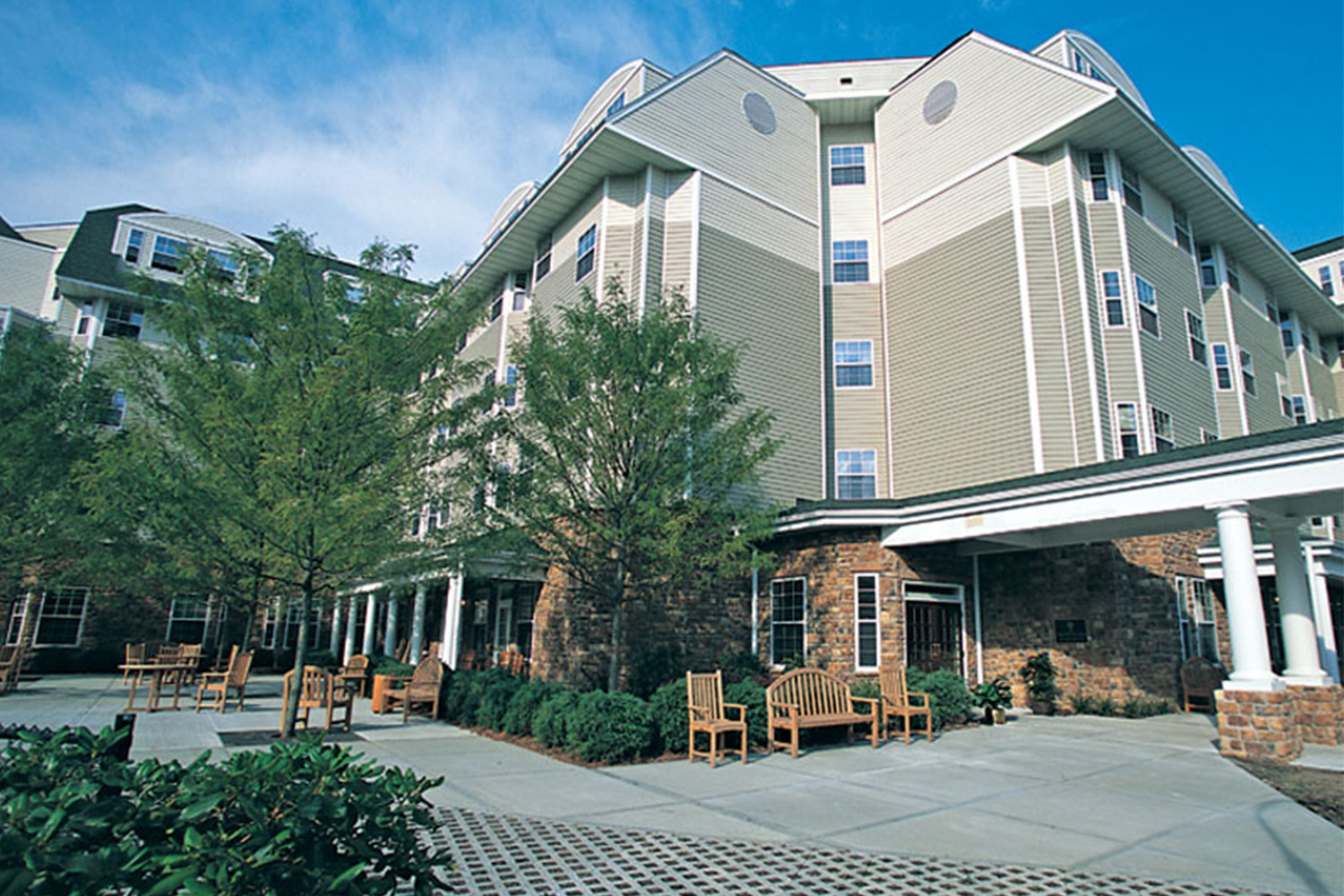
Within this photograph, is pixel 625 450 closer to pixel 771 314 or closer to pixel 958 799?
pixel 958 799

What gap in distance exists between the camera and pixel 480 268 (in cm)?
2256

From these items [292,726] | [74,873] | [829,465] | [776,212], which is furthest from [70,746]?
[776,212]

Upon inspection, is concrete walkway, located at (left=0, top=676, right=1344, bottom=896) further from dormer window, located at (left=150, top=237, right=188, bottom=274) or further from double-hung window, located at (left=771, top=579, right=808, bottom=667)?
dormer window, located at (left=150, top=237, right=188, bottom=274)

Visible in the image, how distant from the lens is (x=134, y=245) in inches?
1093

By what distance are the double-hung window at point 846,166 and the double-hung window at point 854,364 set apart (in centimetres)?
506

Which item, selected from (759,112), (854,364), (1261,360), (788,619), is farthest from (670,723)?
(1261,360)

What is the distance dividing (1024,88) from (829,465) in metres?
9.75

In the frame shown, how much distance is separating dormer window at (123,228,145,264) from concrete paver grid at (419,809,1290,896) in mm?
A: 29864

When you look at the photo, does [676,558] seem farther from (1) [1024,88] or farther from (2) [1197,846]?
(1) [1024,88]

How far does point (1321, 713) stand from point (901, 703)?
5.78 meters

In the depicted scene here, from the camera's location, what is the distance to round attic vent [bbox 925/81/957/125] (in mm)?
19359

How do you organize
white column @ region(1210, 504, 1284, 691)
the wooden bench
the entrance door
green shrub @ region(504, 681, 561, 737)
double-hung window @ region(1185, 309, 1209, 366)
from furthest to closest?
double-hung window @ region(1185, 309, 1209, 366) → the entrance door → green shrub @ region(504, 681, 561, 737) → the wooden bench → white column @ region(1210, 504, 1284, 691)

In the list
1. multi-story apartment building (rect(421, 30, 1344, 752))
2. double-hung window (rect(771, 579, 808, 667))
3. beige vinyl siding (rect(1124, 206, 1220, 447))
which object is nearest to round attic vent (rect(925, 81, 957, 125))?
multi-story apartment building (rect(421, 30, 1344, 752))

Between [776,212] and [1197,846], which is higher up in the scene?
[776,212]
